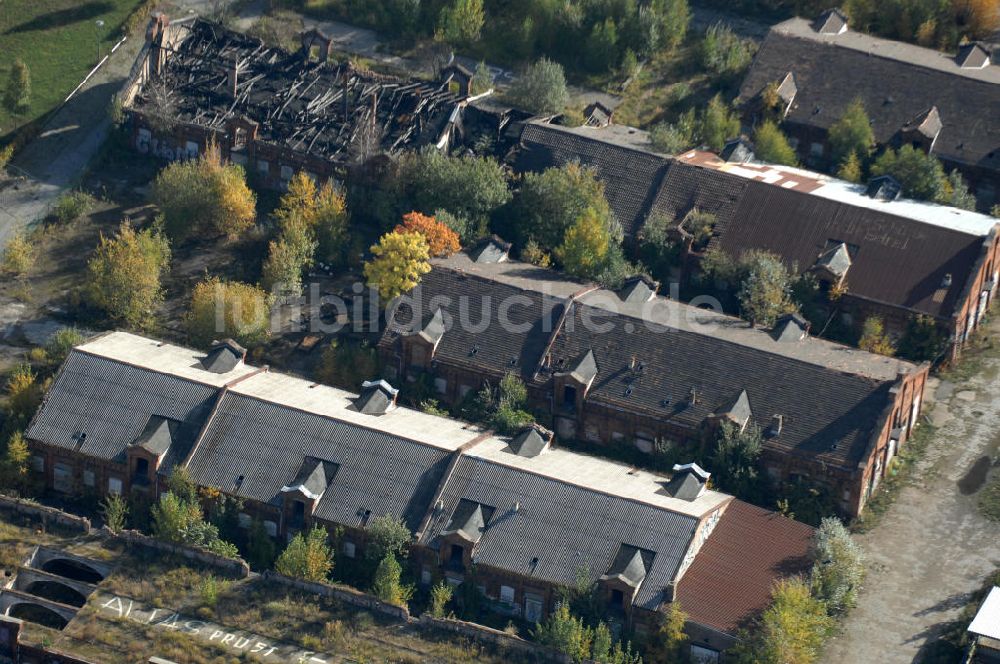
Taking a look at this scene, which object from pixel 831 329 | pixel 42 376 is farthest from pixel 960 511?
pixel 42 376

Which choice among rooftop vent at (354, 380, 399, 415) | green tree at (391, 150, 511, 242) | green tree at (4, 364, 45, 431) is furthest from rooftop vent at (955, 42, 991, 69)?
green tree at (4, 364, 45, 431)

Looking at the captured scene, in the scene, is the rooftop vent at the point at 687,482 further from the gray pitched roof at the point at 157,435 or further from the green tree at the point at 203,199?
the green tree at the point at 203,199

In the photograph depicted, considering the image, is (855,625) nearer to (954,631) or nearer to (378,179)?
(954,631)

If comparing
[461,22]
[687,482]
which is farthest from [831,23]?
[687,482]

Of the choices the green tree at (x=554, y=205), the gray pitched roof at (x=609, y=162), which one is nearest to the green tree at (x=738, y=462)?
the green tree at (x=554, y=205)

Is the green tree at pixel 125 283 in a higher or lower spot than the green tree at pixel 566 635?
higher

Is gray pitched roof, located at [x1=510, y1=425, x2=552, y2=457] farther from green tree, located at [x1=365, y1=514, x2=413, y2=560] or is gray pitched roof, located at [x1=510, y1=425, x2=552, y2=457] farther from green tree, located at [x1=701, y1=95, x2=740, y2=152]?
green tree, located at [x1=701, y1=95, x2=740, y2=152]
